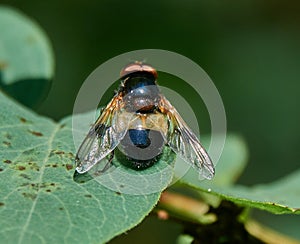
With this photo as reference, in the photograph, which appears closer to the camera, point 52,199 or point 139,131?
point 52,199

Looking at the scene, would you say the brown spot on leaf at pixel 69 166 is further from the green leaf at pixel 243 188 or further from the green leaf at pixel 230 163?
the green leaf at pixel 230 163

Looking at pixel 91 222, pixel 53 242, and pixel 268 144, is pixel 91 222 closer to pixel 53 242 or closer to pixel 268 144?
pixel 53 242

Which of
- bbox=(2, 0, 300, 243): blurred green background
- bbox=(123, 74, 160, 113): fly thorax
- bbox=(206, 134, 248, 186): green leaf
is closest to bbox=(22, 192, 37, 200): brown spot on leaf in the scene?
bbox=(123, 74, 160, 113): fly thorax

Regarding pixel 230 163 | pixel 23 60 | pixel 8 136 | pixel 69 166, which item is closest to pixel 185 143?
pixel 69 166

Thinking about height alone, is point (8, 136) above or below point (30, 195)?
above

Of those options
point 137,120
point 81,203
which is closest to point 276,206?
point 137,120

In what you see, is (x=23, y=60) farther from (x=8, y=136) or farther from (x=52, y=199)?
(x=52, y=199)

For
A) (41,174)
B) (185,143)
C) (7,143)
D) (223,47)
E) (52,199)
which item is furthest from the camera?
(223,47)
